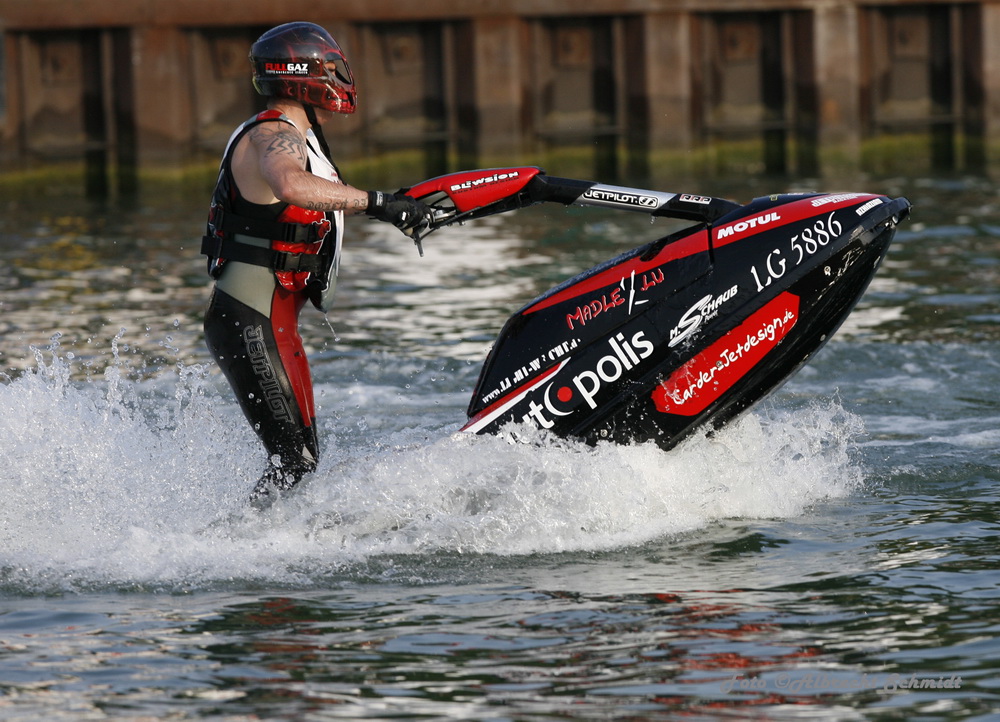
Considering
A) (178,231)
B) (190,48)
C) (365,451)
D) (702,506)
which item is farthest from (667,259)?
(190,48)

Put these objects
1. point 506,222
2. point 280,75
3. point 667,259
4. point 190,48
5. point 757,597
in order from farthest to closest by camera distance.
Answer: point 190,48 < point 506,222 < point 667,259 < point 280,75 < point 757,597

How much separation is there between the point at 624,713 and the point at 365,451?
240 cm

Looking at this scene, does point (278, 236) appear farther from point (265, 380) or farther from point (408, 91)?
point (408, 91)

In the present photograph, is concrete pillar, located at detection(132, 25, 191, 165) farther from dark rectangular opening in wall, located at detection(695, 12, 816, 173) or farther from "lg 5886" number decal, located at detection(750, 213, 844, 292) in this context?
"lg 5886" number decal, located at detection(750, 213, 844, 292)

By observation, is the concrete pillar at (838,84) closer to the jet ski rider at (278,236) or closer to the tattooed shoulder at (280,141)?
the jet ski rider at (278,236)

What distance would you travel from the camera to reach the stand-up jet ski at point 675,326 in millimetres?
6047

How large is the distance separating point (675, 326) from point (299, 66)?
1801 millimetres

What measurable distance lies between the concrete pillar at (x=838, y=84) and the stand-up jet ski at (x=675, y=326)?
459 inches

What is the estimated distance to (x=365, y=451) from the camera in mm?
6328

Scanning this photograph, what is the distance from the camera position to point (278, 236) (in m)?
5.56

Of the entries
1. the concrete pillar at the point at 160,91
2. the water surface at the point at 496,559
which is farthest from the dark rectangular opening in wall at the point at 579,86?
the water surface at the point at 496,559

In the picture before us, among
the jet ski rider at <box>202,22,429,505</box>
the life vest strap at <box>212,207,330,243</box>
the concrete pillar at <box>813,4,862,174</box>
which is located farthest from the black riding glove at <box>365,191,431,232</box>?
the concrete pillar at <box>813,4,862,174</box>

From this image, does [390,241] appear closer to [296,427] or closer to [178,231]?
[178,231]

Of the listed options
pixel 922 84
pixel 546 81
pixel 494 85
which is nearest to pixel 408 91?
pixel 494 85
